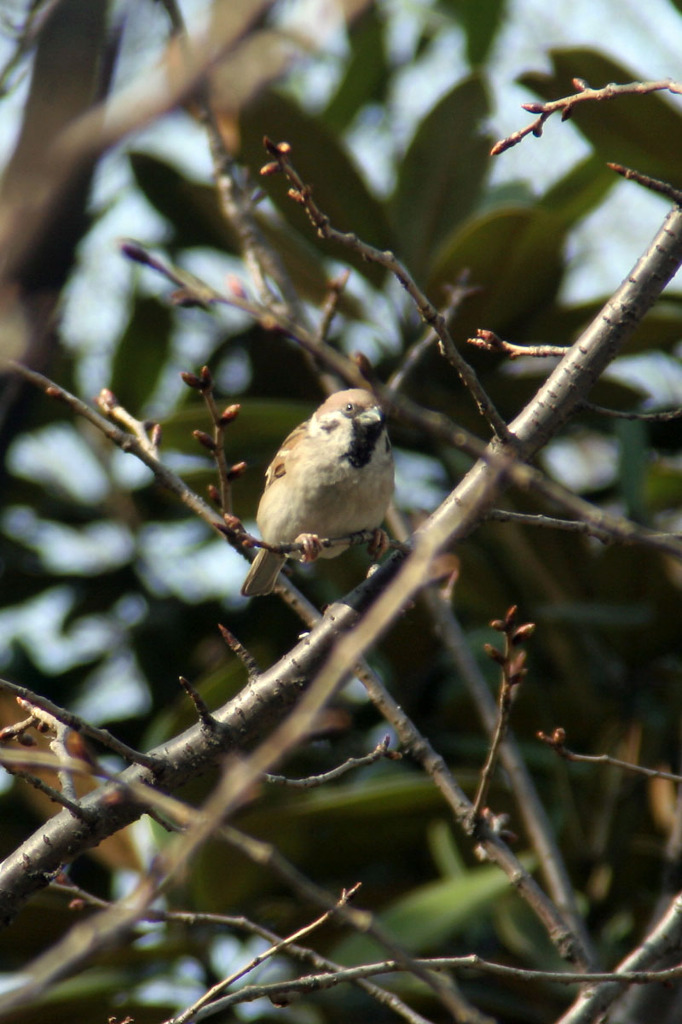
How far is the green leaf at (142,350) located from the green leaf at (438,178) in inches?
35.3

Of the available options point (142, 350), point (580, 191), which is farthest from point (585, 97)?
point (142, 350)

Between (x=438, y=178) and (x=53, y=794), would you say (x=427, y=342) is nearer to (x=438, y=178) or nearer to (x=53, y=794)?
(x=438, y=178)

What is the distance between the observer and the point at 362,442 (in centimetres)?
303

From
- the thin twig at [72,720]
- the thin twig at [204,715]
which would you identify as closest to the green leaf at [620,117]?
the thin twig at [204,715]

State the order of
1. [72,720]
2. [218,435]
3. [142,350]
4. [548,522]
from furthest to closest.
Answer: [142,350], [218,435], [548,522], [72,720]

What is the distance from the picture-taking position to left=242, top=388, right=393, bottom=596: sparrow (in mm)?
2949

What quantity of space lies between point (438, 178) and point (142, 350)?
1.18 metres

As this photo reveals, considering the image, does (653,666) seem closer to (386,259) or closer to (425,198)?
(425,198)

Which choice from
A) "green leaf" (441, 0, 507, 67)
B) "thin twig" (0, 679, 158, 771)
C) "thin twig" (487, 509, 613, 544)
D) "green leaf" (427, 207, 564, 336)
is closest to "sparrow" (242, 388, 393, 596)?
"green leaf" (427, 207, 564, 336)

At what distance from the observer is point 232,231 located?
12.0 feet

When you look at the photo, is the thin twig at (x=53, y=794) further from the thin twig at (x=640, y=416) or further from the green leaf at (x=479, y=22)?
the green leaf at (x=479, y=22)

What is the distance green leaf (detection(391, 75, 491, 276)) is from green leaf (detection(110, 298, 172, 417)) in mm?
895

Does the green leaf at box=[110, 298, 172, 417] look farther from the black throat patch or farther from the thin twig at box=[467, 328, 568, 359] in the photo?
the thin twig at box=[467, 328, 568, 359]

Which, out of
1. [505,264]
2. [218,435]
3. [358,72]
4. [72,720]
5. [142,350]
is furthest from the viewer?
[358,72]
